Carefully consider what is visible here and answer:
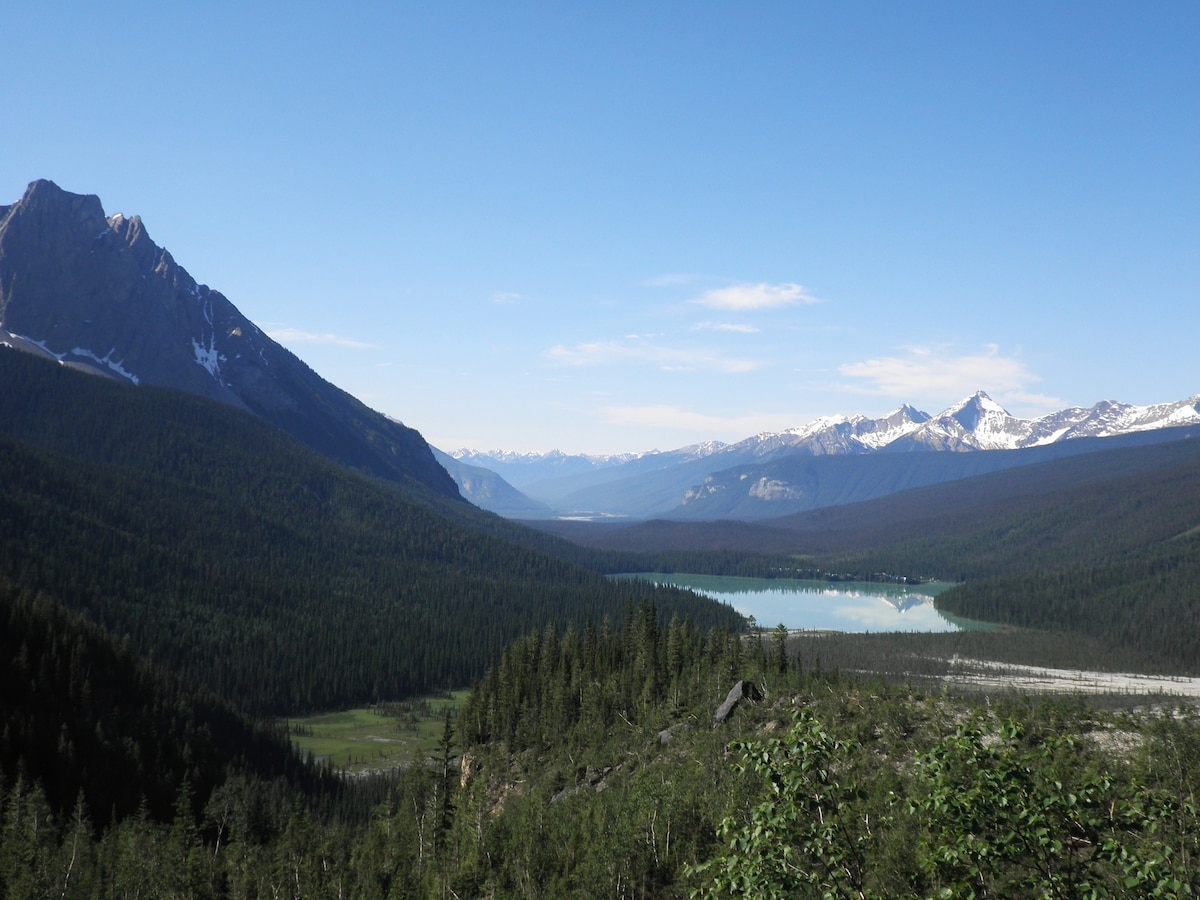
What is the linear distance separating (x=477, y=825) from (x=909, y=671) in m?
96.6

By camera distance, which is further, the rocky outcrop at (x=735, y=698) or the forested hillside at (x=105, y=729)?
the forested hillside at (x=105, y=729)

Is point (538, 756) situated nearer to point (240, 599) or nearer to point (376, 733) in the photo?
point (376, 733)

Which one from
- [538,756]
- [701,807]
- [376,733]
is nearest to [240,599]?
[376,733]

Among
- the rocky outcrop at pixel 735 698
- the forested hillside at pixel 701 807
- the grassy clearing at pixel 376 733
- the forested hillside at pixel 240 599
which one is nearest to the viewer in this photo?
the forested hillside at pixel 701 807

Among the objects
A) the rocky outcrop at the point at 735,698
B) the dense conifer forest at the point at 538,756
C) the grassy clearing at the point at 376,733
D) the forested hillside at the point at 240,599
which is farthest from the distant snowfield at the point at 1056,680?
the grassy clearing at the point at 376,733

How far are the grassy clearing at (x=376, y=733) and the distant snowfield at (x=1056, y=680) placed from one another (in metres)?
70.3

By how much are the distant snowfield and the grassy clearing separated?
231 feet

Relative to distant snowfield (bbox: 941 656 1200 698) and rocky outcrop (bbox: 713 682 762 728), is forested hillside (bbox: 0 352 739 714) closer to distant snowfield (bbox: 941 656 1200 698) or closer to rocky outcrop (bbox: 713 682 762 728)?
distant snowfield (bbox: 941 656 1200 698)

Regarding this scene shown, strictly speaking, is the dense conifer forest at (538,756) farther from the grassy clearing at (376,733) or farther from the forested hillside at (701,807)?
the grassy clearing at (376,733)

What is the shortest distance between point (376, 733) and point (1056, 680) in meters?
95.0

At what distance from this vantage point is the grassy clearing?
9800 cm

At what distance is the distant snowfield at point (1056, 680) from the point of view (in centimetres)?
10738

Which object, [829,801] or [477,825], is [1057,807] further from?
[477,825]

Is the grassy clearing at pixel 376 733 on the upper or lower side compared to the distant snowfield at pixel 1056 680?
lower
